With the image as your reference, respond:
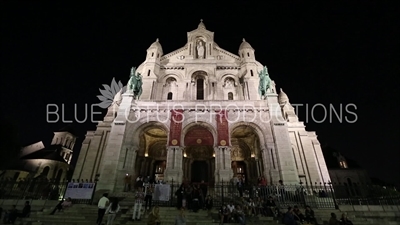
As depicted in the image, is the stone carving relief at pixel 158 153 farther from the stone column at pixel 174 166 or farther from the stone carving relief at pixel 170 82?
the stone carving relief at pixel 170 82

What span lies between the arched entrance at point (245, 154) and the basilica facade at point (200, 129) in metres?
0.10

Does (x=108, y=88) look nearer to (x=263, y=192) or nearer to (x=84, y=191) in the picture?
A: (x=84, y=191)

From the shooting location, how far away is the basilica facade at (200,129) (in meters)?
16.9

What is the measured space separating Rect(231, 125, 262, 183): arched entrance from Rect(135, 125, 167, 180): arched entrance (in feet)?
24.9

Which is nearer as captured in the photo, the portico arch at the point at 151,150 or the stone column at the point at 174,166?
the stone column at the point at 174,166

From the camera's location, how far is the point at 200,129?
19.7m

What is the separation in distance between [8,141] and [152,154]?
1323cm

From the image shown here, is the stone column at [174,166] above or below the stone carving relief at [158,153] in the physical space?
below

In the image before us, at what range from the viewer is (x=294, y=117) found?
26234 mm

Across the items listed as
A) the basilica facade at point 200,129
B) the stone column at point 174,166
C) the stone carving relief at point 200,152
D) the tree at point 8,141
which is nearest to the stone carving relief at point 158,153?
the basilica facade at point 200,129

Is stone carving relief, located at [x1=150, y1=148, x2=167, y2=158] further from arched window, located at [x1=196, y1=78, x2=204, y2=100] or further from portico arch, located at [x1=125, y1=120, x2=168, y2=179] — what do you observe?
arched window, located at [x1=196, y1=78, x2=204, y2=100]

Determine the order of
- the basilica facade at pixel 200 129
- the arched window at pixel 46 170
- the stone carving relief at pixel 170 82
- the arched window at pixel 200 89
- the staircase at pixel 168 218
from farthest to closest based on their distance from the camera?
1. the arched window at pixel 46 170
2. the stone carving relief at pixel 170 82
3. the arched window at pixel 200 89
4. the basilica facade at pixel 200 129
5. the staircase at pixel 168 218

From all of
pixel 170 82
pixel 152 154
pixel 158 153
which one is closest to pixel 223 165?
pixel 158 153

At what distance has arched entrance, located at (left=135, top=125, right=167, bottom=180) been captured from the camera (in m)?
21.9
